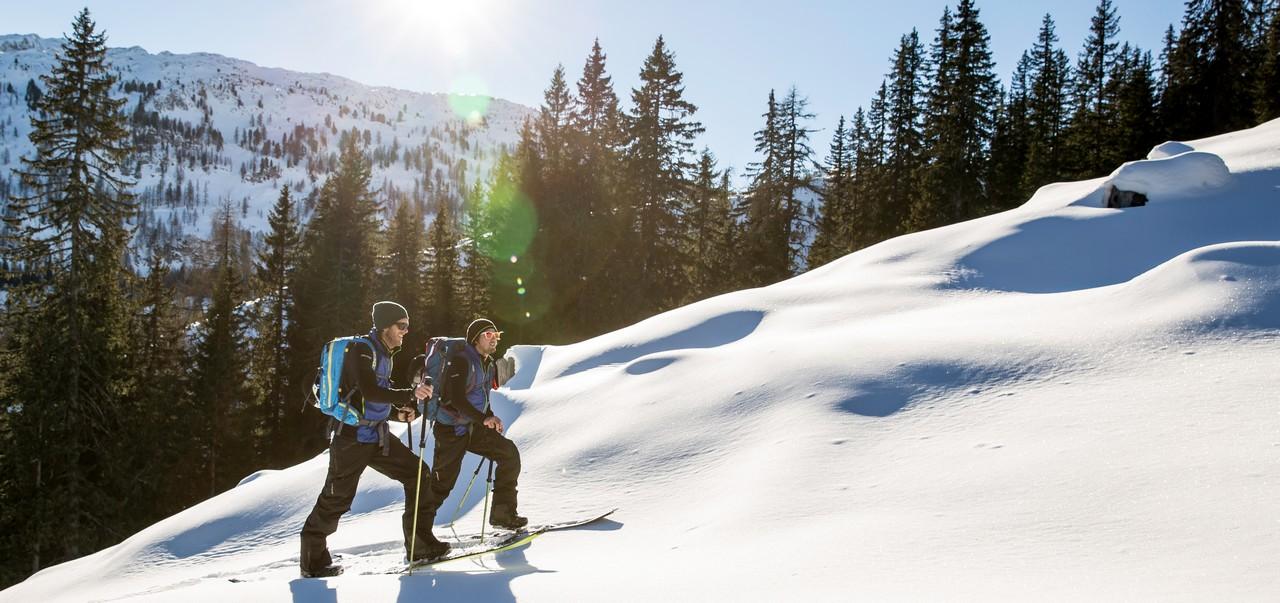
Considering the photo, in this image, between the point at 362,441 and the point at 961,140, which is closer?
the point at 362,441

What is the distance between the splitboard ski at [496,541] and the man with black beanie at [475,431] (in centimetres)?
21

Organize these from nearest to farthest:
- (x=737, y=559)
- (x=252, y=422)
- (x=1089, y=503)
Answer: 1. (x=1089, y=503)
2. (x=737, y=559)
3. (x=252, y=422)

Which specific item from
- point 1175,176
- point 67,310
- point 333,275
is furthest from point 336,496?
point 333,275

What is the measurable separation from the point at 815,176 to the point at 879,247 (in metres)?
30.0

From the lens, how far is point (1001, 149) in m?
43.0

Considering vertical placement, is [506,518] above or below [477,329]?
below

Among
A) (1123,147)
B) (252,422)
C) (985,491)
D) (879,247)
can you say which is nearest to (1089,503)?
(985,491)

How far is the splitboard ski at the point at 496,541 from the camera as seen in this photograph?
5578 mm

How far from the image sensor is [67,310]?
22766 mm

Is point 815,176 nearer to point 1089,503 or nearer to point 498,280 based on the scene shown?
point 498,280

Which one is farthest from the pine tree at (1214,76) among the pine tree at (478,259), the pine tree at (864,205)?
the pine tree at (478,259)

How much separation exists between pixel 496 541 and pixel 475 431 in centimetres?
105

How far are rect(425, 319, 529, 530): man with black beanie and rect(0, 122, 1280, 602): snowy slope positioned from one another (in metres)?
0.54

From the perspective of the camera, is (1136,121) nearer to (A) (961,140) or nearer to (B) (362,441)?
(A) (961,140)
